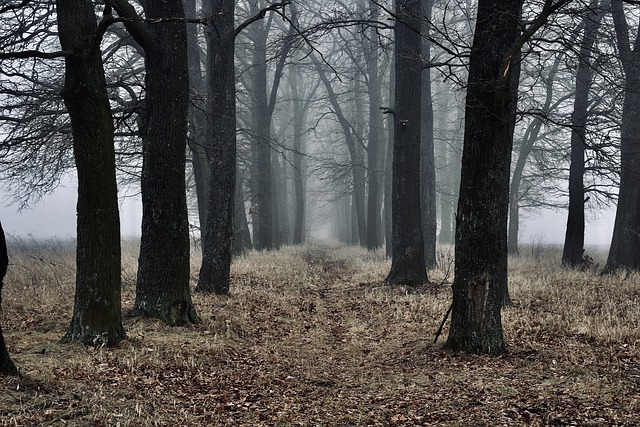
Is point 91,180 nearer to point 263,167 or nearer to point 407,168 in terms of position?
point 407,168

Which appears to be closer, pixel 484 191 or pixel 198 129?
pixel 484 191

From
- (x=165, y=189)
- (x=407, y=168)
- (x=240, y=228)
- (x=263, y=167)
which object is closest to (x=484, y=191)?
(x=165, y=189)

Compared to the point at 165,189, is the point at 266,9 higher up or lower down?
higher up

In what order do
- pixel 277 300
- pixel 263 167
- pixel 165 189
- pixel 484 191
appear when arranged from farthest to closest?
pixel 263 167 < pixel 277 300 < pixel 165 189 < pixel 484 191

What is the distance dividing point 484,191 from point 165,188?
465cm

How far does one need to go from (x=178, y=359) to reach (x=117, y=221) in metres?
1.89

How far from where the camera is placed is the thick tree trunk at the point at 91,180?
6512 mm

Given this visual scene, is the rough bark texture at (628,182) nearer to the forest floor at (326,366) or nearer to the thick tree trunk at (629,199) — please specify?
the thick tree trunk at (629,199)

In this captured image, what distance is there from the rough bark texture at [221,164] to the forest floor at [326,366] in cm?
78

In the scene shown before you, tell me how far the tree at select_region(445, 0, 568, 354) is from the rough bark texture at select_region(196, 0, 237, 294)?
5.94 metres

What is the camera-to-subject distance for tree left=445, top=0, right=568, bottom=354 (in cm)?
683

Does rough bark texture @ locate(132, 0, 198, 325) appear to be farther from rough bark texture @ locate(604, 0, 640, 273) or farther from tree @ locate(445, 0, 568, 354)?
rough bark texture @ locate(604, 0, 640, 273)

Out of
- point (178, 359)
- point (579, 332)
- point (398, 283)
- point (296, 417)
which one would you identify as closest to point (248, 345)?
point (178, 359)

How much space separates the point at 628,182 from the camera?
14375 millimetres
